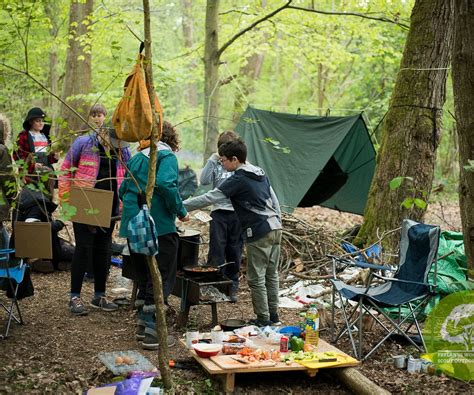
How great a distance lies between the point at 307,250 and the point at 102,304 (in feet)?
7.97

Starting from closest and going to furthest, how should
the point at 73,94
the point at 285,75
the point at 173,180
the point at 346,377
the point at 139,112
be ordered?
the point at 139,112 → the point at 346,377 → the point at 173,180 → the point at 73,94 → the point at 285,75

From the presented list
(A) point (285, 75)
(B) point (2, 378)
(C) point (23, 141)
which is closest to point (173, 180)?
(B) point (2, 378)

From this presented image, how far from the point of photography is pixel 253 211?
466 cm

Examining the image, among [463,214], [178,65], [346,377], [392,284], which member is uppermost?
[178,65]

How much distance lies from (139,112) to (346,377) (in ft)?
6.53

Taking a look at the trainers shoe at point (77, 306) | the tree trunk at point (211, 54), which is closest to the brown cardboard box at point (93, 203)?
the trainers shoe at point (77, 306)

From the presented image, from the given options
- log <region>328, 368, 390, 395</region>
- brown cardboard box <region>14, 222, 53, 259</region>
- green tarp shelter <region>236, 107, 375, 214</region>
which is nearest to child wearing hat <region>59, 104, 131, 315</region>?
brown cardboard box <region>14, 222, 53, 259</region>

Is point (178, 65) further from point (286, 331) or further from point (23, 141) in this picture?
point (286, 331)

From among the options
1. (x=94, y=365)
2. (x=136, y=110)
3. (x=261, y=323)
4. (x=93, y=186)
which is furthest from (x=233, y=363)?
(x=93, y=186)

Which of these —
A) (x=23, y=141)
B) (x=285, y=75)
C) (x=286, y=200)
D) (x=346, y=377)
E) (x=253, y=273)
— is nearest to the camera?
(x=346, y=377)

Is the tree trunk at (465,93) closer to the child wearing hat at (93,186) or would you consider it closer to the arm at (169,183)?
the arm at (169,183)

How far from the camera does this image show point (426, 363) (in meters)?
4.09

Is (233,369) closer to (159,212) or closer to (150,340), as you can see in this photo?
(150,340)

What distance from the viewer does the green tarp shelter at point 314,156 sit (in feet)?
27.5
